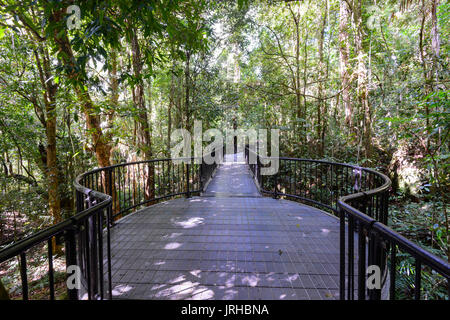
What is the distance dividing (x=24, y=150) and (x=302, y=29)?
12.6 m

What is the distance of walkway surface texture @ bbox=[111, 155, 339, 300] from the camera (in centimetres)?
244

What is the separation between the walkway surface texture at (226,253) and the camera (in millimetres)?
2436

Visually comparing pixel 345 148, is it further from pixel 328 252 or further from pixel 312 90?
pixel 328 252

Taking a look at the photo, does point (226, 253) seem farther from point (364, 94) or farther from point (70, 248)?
point (364, 94)

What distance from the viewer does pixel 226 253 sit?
10.5 feet

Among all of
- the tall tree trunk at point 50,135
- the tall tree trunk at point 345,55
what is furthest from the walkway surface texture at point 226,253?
the tall tree trunk at point 345,55

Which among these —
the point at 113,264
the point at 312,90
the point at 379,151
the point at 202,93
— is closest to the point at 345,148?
the point at 379,151

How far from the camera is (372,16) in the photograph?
6836 millimetres

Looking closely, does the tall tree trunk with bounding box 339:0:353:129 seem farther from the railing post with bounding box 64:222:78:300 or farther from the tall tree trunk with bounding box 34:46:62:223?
the tall tree trunk with bounding box 34:46:62:223

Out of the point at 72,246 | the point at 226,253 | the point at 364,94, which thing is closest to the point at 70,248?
the point at 72,246

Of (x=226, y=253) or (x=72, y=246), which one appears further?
(x=226, y=253)

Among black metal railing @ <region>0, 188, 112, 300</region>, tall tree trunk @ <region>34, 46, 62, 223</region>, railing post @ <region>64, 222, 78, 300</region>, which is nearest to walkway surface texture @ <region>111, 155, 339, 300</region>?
black metal railing @ <region>0, 188, 112, 300</region>

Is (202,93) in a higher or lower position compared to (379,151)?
higher

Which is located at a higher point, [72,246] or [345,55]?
[345,55]
